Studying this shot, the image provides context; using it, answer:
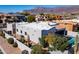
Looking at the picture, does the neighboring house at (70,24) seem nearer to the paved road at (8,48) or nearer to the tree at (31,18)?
the tree at (31,18)

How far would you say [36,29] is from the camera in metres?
2.22

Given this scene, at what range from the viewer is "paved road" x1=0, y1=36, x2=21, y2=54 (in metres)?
2.22

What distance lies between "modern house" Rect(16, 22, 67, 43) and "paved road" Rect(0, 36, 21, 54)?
5.6 inches

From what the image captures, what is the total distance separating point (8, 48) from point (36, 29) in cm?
31

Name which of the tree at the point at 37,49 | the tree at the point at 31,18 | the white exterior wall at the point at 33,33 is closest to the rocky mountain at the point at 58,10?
the tree at the point at 31,18

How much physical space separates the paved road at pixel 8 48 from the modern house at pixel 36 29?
143 mm

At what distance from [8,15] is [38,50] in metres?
0.42

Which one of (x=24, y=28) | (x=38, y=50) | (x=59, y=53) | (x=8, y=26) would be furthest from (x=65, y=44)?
(x=8, y=26)

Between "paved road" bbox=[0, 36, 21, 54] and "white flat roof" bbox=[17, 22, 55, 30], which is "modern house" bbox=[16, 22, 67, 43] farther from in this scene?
"paved road" bbox=[0, 36, 21, 54]

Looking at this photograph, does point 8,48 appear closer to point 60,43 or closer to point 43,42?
point 43,42

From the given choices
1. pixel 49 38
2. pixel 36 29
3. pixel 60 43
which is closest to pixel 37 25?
pixel 36 29

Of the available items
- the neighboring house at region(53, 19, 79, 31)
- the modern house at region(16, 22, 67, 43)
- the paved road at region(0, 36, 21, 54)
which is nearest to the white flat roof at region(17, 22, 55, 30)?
the modern house at region(16, 22, 67, 43)

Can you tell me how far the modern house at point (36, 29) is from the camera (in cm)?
222
